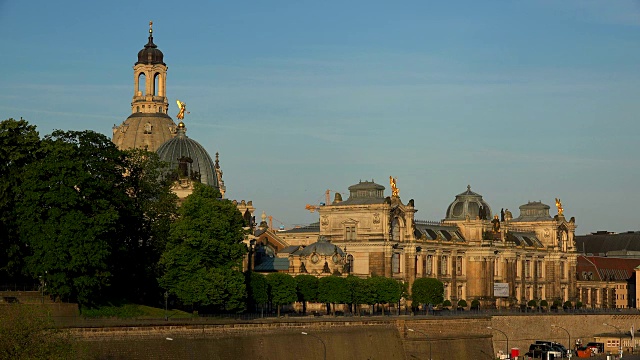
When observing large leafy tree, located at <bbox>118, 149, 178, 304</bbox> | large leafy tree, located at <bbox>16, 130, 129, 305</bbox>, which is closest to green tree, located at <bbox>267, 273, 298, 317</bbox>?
large leafy tree, located at <bbox>118, 149, 178, 304</bbox>

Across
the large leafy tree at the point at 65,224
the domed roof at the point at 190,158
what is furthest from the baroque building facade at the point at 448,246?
the large leafy tree at the point at 65,224

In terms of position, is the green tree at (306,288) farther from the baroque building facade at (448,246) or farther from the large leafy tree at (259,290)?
the baroque building facade at (448,246)

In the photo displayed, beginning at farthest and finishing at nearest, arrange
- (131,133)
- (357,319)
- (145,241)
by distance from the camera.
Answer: (131,133), (357,319), (145,241)

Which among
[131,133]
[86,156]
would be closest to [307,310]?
[86,156]

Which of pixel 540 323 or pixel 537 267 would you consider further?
pixel 537 267

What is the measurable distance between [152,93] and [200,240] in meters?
89.4

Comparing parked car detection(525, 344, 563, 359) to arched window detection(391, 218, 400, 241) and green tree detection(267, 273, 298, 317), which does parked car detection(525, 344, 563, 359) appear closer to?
arched window detection(391, 218, 400, 241)

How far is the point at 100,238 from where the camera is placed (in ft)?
312

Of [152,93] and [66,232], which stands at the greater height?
[152,93]

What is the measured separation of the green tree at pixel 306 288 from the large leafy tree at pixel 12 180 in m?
33.6

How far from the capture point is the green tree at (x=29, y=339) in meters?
72.4

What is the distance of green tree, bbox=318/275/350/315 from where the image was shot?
4919 inches

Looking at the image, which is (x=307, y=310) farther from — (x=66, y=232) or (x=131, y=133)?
(x=131, y=133)

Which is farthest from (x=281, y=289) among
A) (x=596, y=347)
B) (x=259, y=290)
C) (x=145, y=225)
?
(x=596, y=347)
